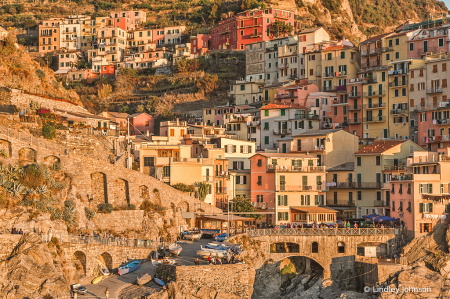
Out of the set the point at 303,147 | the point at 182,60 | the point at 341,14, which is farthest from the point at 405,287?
the point at 341,14

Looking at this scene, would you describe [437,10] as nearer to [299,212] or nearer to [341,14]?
[341,14]

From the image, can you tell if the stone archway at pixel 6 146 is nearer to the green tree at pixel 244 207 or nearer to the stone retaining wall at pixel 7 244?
the stone retaining wall at pixel 7 244

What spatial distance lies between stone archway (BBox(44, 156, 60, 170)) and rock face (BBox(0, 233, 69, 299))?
9.70m

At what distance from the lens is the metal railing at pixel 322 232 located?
5506 cm

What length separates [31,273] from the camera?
42219 mm

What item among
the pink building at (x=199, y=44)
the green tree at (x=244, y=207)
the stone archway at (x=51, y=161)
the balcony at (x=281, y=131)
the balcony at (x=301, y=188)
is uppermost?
the pink building at (x=199, y=44)

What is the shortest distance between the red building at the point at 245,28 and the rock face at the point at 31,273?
6921 centimetres

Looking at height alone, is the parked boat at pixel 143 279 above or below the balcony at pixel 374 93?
below

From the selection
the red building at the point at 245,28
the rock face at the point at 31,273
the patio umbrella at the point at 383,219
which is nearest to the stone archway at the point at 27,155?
the rock face at the point at 31,273

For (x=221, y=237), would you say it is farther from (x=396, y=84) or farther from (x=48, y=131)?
(x=396, y=84)

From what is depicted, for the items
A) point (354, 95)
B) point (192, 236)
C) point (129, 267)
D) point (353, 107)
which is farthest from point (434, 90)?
point (129, 267)

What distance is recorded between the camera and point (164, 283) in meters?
44.4

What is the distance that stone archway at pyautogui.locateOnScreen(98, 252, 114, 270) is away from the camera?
48094mm

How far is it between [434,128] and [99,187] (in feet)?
126
